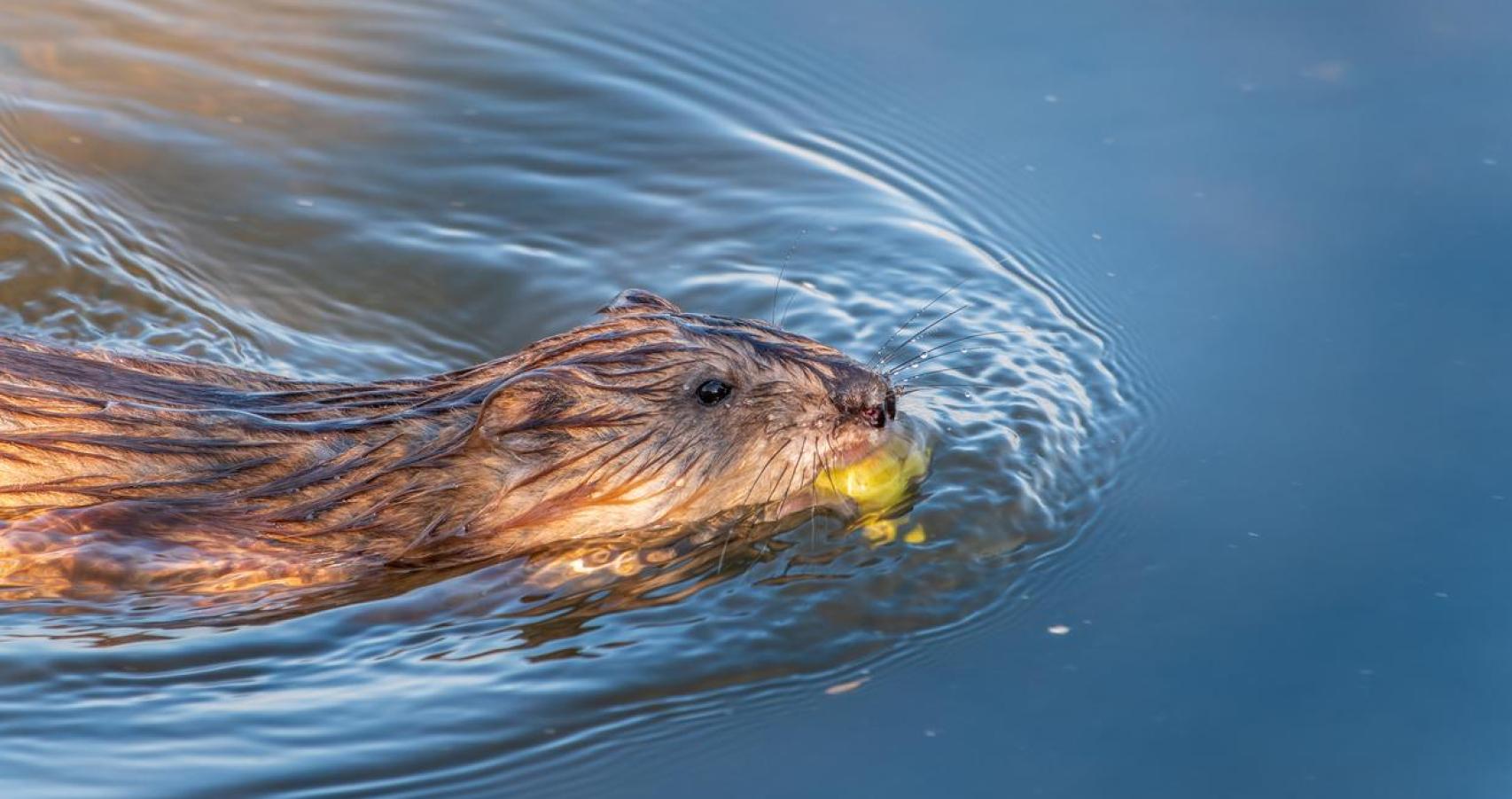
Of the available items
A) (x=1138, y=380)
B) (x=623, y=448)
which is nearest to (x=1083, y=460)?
(x=1138, y=380)

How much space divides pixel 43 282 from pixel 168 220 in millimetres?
655

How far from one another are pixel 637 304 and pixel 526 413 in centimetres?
58

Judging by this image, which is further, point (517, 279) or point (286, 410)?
point (517, 279)

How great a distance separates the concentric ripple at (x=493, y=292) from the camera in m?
4.63

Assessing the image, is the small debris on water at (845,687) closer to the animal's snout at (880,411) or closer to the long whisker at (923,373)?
the animal's snout at (880,411)

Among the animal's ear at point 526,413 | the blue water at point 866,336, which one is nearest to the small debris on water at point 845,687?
the blue water at point 866,336

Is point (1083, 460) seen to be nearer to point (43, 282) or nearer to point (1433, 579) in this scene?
point (1433, 579)

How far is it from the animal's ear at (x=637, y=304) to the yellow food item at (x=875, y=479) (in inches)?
26.6

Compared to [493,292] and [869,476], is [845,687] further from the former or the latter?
[493,292]

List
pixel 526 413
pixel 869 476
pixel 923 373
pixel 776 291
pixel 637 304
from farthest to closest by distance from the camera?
pixel 776 291, pixel 923 373, pixel 637 304, pixel 869 476, pixel 526 413

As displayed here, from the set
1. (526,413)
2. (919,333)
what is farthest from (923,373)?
(526,413)

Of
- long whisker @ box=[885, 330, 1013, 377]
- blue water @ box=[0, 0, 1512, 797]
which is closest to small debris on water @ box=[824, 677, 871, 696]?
blue water @ box=[0, 0, 1512, 797]

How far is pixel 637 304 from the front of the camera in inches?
222

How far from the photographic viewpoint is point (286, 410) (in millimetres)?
5453
